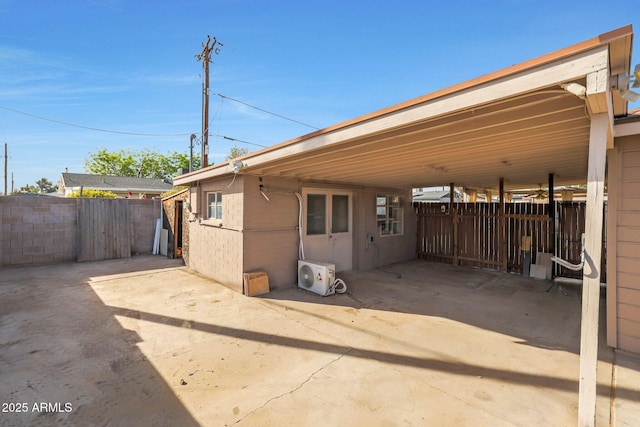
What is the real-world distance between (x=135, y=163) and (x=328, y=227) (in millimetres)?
29482

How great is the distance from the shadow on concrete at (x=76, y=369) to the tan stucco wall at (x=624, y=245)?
427 centimetres

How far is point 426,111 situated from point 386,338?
99.3 inches

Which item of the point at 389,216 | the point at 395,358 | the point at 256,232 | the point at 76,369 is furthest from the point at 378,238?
the point at 76,369

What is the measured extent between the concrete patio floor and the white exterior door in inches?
52.0

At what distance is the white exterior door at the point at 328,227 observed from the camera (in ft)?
19.6

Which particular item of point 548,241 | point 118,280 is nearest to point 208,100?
point 118,280

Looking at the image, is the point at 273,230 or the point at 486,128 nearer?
the point at 486,128

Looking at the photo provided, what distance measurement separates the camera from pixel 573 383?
239 centimetres

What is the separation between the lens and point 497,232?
7.40 meters

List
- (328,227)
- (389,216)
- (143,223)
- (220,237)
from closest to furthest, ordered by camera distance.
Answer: (220,237) < (328,227) < (389,216) < (143,223)

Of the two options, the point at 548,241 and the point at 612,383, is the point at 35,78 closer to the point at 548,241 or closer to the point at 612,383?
the point at 612,383

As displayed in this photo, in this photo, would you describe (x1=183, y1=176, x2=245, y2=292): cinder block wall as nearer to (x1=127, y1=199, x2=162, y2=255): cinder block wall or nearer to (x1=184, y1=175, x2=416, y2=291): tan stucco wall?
(x1=184, y1=175, x2=416, y2=291): tan stucco wall

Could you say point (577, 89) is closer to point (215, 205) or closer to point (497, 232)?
point (215, 205)

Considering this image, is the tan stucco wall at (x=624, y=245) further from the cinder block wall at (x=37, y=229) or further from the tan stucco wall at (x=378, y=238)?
the cinder block wall at (x=37, y=229)
